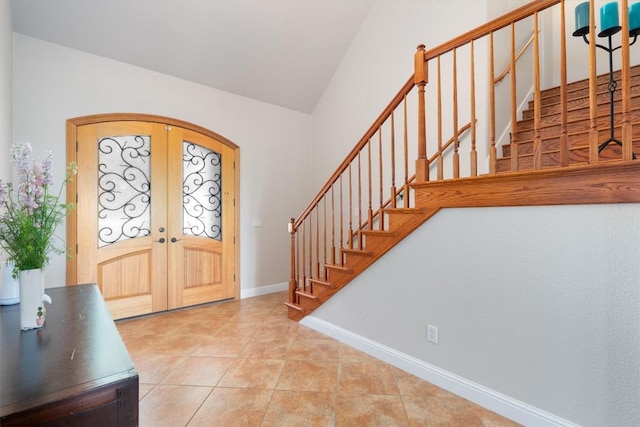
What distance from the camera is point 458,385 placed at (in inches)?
78.0

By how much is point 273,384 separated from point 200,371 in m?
0.64

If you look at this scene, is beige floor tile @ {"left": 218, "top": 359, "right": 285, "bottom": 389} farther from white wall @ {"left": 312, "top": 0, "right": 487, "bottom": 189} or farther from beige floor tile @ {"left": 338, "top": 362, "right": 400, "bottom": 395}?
white wall @ {"left": 312, "top": 0, "right": 487, "bottom": 189}

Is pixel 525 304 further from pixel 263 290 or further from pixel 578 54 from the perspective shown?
pixel 578 54

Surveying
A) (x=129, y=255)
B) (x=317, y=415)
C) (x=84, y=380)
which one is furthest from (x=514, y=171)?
(x=129, y=255)

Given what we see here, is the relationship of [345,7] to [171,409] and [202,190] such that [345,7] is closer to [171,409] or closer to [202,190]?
[202,190]

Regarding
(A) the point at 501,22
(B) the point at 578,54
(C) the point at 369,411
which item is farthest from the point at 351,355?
(B) the point at 578,54

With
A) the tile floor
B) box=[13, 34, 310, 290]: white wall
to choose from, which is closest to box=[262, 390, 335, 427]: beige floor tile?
the tile floor

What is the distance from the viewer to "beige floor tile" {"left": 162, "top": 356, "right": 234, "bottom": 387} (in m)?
2.19

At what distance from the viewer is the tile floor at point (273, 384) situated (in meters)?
1.79

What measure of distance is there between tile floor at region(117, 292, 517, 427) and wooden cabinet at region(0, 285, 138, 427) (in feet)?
3.18

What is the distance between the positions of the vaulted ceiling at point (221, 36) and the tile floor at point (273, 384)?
313 cm

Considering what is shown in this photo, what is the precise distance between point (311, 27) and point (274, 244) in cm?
317

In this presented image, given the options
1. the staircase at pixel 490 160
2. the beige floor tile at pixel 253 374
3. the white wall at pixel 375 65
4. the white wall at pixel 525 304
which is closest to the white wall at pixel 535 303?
the white wall at pixel 525 304

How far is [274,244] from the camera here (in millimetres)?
4719
